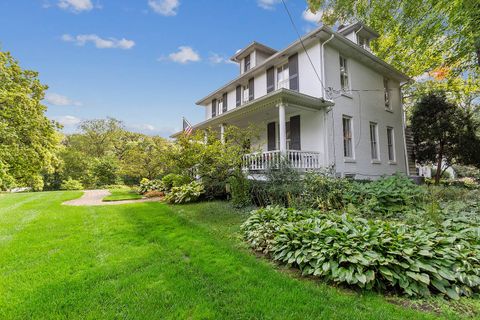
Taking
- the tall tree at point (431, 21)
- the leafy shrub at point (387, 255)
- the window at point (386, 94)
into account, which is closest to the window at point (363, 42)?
the tall tree at point (431, 21)

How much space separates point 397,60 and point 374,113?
21.9 ft

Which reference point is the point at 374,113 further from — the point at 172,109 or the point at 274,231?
the point at 172,109

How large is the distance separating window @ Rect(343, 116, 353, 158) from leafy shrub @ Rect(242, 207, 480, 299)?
6697mm

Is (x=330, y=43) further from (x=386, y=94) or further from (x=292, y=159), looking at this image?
(x=386, y=94)

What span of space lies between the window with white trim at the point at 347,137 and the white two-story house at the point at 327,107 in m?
0.04

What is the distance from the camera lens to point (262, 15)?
1045 centimetres

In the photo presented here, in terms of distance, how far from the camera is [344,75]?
10492 millimetres

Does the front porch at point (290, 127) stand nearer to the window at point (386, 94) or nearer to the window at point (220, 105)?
the window at point (220, 105)

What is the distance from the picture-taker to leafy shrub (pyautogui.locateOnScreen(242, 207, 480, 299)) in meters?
2.53

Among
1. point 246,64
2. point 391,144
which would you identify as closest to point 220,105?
point 246,64

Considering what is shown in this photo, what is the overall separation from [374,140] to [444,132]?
4160 mm

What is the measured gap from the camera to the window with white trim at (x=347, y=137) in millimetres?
10125

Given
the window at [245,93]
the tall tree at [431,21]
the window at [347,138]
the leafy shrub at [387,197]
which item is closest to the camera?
the leafy shrub at [387,197]

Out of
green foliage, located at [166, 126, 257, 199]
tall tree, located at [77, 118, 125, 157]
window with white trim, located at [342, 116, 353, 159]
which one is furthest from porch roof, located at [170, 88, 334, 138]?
tall tree, located at [77, 118, 125, 157]
